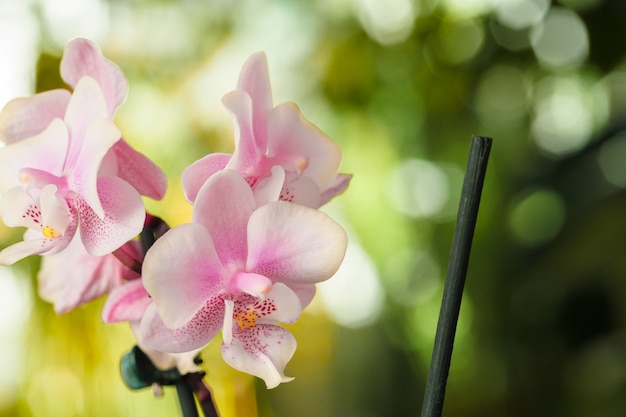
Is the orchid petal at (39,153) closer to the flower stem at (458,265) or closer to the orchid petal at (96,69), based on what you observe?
the orchid petal at (96,69)

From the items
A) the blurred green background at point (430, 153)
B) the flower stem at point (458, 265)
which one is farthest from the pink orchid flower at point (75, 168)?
the blurred green background at point (430, 153)

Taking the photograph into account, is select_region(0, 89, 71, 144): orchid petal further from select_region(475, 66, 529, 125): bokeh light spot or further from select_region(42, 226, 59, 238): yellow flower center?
select_region(475, 66, 529, 125): bokeh light spot

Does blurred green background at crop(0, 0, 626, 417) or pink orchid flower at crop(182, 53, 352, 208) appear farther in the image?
blurred green background at crop(0, 0, 626, 417)

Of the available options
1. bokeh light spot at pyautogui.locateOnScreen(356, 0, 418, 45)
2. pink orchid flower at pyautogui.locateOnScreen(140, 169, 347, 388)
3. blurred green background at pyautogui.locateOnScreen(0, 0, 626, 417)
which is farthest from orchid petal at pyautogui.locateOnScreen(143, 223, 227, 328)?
bokeh light spot at pyautogui.locateOnScreen(356, 0, 418, 45)

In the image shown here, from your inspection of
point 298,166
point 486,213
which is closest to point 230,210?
point 298,166

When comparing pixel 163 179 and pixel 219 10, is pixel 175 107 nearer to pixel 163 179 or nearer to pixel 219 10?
pixel 219 10
